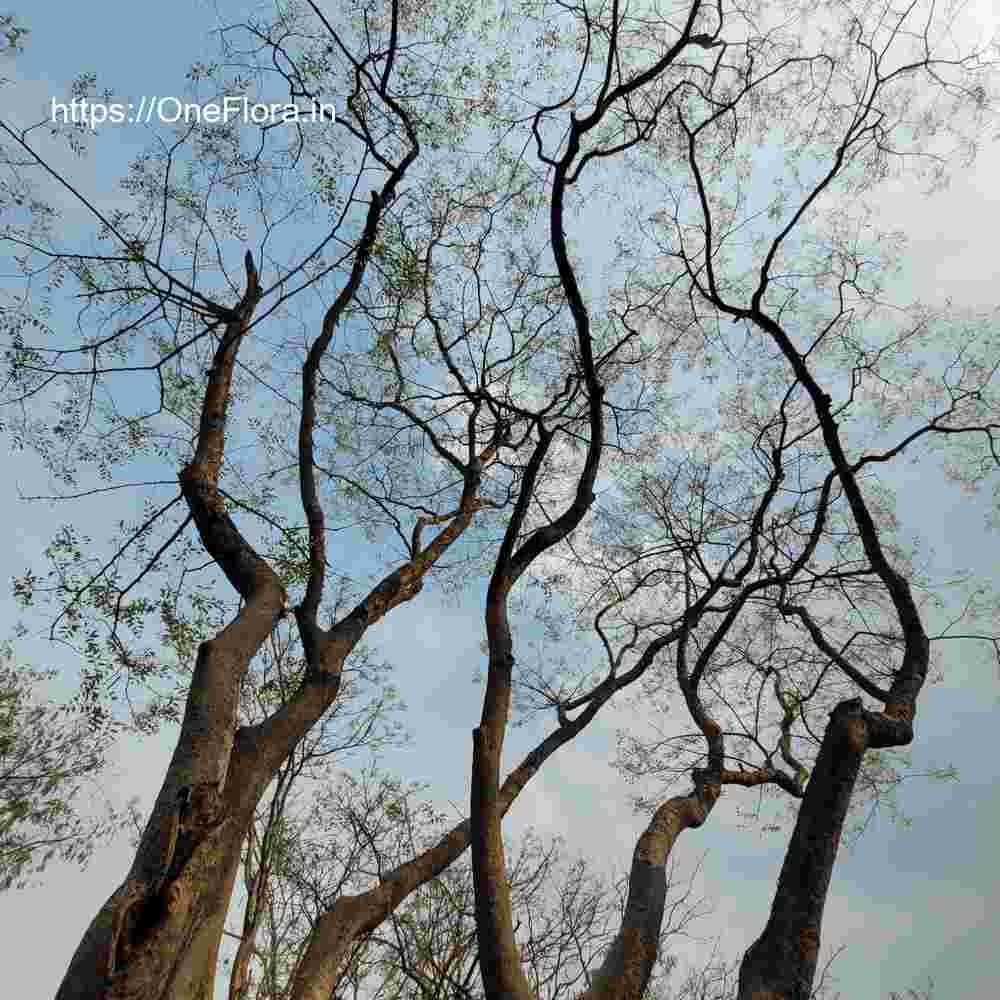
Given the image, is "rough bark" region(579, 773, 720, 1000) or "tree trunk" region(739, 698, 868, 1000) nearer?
"tree trunk" region(739, 698, 868, 1000)

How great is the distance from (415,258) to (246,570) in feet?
13.0

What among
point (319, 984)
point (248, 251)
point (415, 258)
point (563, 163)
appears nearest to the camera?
point (319, 984)

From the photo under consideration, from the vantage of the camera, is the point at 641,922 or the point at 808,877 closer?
the point at 808,877

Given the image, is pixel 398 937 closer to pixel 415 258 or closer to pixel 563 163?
pixel 415 258

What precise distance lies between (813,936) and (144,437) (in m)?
6.35

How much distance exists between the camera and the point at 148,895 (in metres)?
2.92

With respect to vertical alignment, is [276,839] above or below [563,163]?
below

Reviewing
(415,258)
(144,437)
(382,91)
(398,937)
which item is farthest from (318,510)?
(398,937)

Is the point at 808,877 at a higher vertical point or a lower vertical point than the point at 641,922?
higher

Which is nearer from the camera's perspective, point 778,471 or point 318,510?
point 318,510

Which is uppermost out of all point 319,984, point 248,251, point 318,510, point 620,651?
point 248,251

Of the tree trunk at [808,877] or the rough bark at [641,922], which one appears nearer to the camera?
the tree trunk at [808,877]

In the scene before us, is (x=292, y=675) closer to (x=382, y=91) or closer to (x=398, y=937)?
(x=398, y=937)

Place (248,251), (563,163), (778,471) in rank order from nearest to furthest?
(563,163)
(248,251)
(778,471)
